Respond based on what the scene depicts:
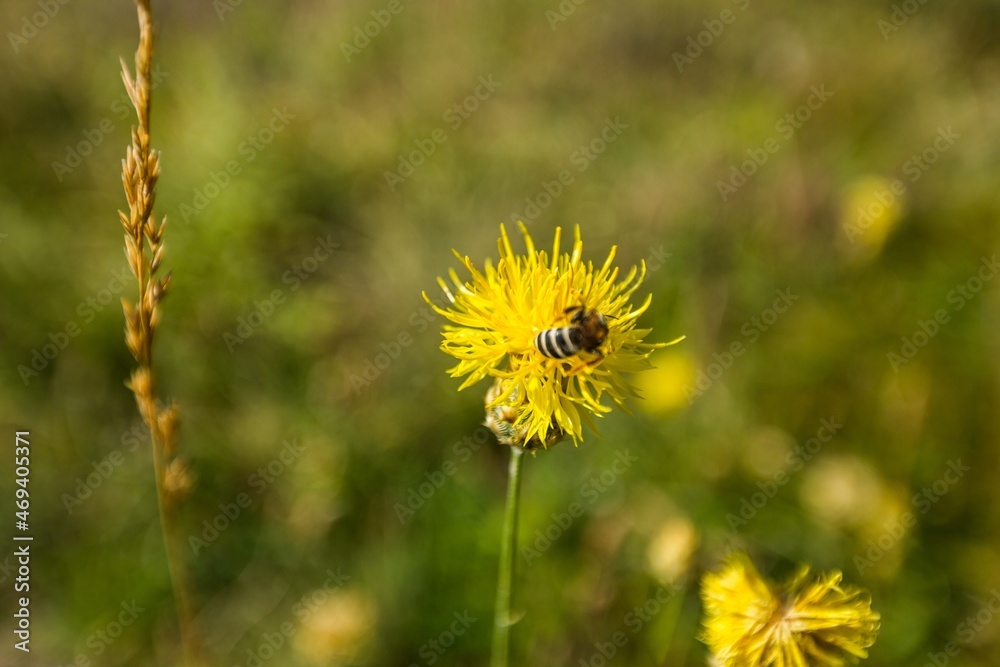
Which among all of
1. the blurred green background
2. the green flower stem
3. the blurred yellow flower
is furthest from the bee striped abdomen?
the blurred yellow flower

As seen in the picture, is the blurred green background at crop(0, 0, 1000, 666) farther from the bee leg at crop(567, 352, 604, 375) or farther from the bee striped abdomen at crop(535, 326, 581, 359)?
the bee striped abdomen at crop(535, 326, 581, 359)

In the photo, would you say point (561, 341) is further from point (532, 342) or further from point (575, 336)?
point (532, 342)

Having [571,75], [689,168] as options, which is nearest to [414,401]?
[689,168]

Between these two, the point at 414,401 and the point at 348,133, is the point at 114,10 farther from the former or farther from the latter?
the point at 414,401

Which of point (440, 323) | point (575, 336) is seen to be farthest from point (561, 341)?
point (440, 323)

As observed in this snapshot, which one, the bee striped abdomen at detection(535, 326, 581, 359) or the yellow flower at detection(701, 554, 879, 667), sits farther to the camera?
the yellow flower at detection(701, 554, 879, 667)

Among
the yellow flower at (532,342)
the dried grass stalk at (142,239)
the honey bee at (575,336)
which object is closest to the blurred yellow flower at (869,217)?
the yellow flower at (532,342)
